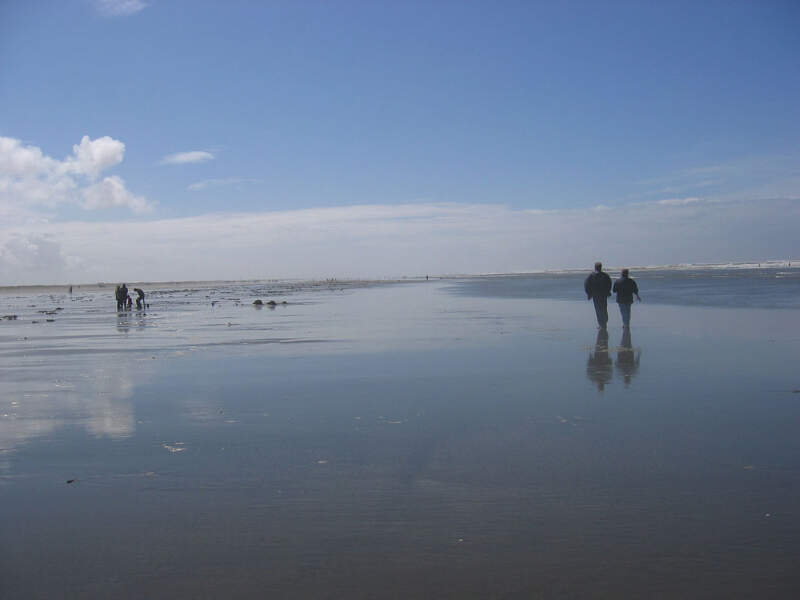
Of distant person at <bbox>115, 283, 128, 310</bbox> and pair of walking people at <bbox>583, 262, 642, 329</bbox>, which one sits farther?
A: distant person at <bbox>115, 283, 128, 310</bbox>

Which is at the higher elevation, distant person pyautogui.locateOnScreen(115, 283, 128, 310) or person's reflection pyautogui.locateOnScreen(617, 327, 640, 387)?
distant person pyautogui.locateOnScreen(115, 283, 128, 310)

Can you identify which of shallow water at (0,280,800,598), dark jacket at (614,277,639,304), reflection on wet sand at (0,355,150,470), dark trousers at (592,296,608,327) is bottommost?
shallow water at (0,280,800,598)

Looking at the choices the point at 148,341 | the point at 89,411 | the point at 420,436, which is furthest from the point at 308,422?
the point at 148,341

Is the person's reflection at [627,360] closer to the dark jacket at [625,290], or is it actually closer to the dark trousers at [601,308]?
the dark jacket at [625,290]

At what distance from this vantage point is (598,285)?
18.4m

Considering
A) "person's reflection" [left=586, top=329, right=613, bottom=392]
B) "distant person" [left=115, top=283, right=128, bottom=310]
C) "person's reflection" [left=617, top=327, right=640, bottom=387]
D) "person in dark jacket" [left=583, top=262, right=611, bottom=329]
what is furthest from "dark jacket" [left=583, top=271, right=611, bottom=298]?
"distant person" [left=115, top=283, right=128, bottom=310]

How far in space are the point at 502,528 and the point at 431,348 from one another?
1087 centimetres

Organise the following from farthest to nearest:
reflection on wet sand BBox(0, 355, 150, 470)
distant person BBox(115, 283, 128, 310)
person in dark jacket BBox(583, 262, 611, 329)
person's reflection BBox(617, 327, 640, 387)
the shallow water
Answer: distant person BBox(115, 283, 128, 310) < person in dark jacket BBox(583, 262, 611, 329) < person's reflection BBox(617, 327, 640, 387) < reflection on wet sand BBox(0, 355, 150, 470) < the shallow water

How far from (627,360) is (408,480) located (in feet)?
27.2

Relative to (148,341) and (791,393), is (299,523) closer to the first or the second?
(791,393)

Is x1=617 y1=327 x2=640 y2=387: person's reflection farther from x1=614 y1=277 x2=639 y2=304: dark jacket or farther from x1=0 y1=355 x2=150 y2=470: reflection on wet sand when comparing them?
x1=0 y1=355 x2=150 y2=470: reflection on wet sand

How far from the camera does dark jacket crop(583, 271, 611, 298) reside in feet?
60.1

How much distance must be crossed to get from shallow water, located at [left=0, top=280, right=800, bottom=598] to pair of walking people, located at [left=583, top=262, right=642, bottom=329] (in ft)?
15.9

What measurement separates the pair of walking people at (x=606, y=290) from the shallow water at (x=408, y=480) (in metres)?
4.85
